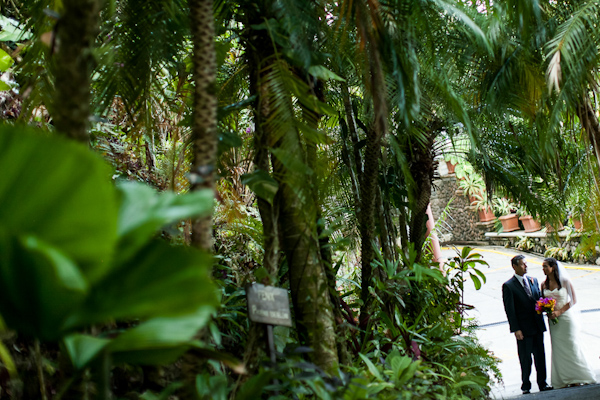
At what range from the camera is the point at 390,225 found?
5020 millimetres

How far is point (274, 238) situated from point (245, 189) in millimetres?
3267

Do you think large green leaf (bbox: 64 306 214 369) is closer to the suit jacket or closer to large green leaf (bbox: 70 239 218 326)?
large green leaf (bbox: 70 239 218 326)

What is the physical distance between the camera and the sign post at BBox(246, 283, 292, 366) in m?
2.16

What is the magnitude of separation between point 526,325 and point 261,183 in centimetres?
508

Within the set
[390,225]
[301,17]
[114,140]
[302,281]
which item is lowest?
[302,281]

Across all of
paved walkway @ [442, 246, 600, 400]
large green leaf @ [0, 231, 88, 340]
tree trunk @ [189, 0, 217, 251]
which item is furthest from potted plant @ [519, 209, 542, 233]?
large green leaf @ [0, 231, 88, 340]

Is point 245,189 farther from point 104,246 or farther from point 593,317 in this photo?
point 593,317

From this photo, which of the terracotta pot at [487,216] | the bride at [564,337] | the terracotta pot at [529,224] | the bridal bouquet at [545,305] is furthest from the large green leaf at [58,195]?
the terracotta pot at [487,216]

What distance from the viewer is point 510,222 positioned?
17672 millimetres

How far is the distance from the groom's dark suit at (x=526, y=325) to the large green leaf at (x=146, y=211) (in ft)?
19.3

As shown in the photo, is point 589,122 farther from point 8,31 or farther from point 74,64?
point 8,31

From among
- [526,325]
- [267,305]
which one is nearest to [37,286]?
[267,305]

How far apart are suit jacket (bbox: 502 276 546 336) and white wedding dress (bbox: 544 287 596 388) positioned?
161mm

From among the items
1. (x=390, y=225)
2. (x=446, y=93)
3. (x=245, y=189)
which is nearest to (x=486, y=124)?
(x=390, y=225)
